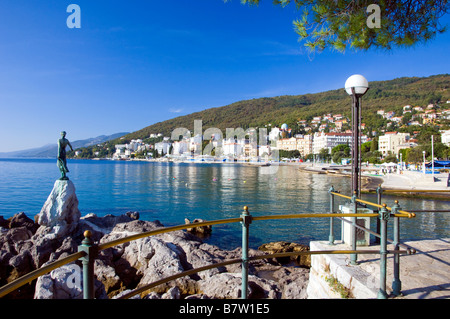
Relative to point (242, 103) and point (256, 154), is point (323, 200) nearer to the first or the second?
point (256, 154)

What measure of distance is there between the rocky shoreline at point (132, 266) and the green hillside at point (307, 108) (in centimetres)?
10954

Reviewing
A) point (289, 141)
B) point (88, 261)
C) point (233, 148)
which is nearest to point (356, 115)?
point (88, 261)

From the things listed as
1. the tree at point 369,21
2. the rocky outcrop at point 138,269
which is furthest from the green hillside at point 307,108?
the tree at point 369,21

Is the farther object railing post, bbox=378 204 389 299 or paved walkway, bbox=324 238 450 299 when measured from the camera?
paved walkway, bbox=324 238 450 299

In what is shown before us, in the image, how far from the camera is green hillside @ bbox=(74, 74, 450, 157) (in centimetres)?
13425

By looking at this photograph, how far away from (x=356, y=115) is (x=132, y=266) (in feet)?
21.4

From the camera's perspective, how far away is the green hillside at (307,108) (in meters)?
134

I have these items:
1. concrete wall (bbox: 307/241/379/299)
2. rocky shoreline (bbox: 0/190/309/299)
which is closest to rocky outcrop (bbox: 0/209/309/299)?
rocky shoreline (bbox: 0/190/309/299)

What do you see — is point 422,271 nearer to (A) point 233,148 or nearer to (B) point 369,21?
(B) point 369,21

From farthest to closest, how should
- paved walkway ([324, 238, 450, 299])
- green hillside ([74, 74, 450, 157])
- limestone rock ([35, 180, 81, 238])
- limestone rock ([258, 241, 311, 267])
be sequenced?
green hillside ([74, 74, 450, 157])
limestone rock ([35, 180, 81, 238])
limestone rock ([258, 241, 311, 267])
paved walkway ([324, 238, 450, 299])

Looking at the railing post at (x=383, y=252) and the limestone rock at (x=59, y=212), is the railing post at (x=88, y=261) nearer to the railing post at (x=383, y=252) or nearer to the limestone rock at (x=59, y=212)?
the railing post at (x=383, y=252)

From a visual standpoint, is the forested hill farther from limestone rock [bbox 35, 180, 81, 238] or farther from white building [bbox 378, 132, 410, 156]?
limestone rock [bbox 35, 180, 81, 238]

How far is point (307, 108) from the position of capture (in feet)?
577

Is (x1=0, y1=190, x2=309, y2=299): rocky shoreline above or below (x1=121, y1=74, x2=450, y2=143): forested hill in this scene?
below
